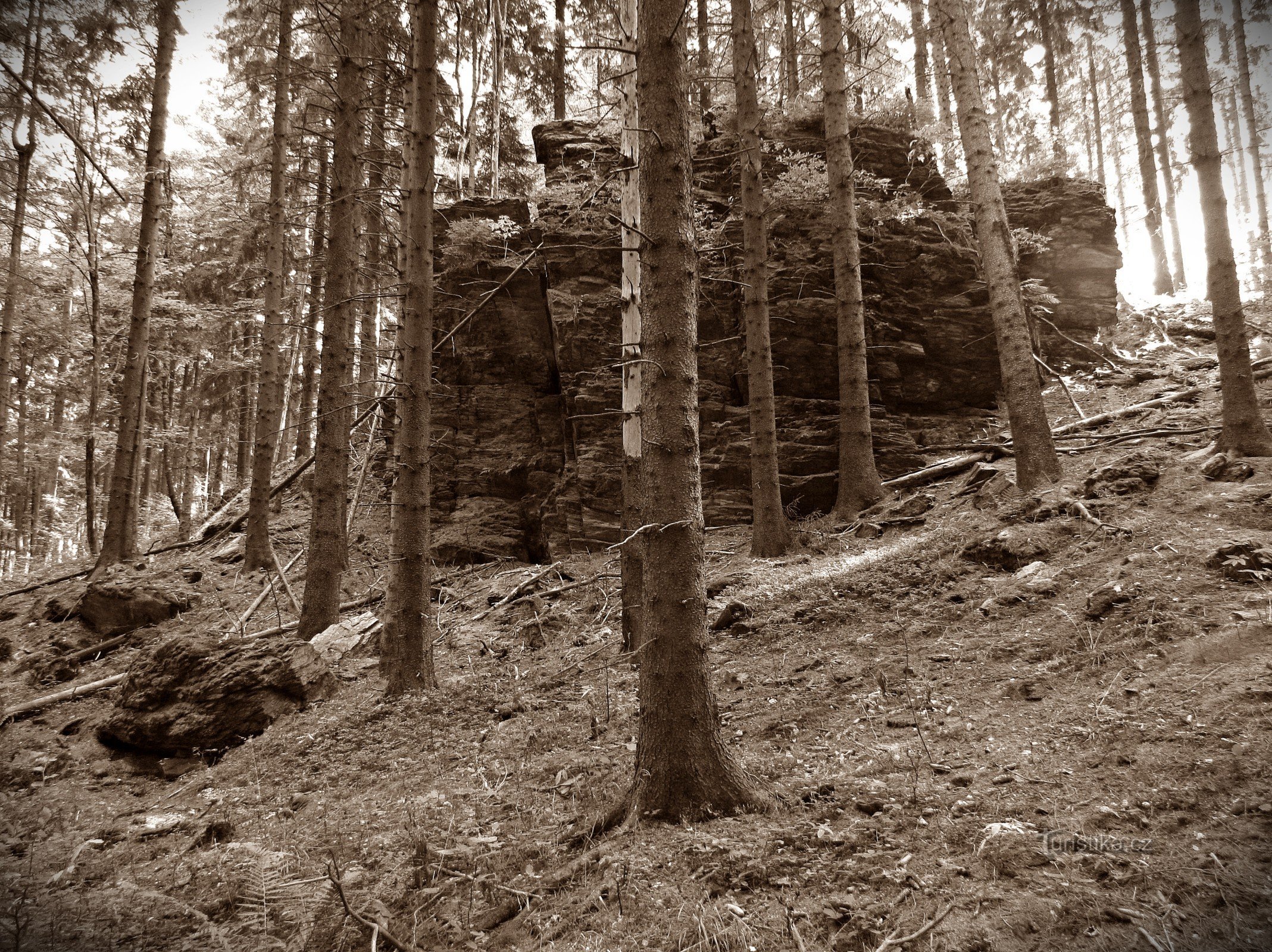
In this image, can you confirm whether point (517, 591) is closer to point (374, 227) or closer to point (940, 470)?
point (940, 470)

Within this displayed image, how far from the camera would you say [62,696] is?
28.6 ft

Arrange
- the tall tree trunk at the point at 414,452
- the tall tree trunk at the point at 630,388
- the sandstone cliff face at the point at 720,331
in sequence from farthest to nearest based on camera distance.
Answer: the sandstone cliff face at the point at 720,331, the tall tree trunk at the point at 414,452, the tall tree trunk at the point at 630,388

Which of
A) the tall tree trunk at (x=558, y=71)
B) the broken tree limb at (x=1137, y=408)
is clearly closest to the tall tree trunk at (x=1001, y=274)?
the broken tree limb at (x=1137, y=408)

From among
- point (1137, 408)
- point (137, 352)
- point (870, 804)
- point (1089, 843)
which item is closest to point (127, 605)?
point (137, 352)

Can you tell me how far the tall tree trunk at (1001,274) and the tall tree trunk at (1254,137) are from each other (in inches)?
109

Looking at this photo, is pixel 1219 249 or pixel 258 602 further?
pixel 258 602

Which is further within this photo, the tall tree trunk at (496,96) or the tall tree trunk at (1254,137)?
the tall tree trunk at (496,96)

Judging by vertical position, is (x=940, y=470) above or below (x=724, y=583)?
above

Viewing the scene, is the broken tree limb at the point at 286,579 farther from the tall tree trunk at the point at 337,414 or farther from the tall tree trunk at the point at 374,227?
the tall tree trunk at the point at 374,227

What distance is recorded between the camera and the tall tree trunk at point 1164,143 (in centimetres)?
2250

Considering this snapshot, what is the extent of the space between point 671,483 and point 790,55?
1531 centimetres

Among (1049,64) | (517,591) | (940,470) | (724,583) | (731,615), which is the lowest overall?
(731,615)

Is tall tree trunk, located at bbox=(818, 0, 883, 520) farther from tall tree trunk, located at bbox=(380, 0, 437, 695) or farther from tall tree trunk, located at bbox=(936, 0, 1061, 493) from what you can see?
tall tree trunk, located at bbox=(380, 0, 437, 695)

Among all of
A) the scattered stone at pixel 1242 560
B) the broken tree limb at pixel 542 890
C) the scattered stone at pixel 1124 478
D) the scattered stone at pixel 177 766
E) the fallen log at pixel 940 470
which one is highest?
the fallen log at pixel 940 470
